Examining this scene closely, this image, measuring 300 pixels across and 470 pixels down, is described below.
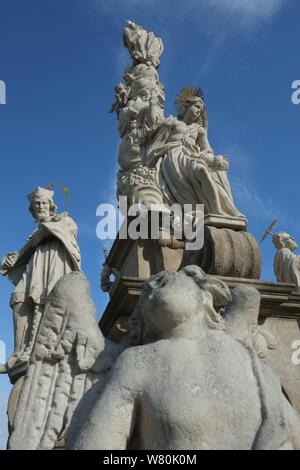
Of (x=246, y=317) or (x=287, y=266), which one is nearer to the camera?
(x=246, y=317)

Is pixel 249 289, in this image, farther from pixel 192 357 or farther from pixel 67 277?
pixel 67 277

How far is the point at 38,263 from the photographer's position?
6.54 metres

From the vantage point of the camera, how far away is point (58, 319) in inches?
118

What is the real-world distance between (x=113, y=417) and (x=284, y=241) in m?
7.96

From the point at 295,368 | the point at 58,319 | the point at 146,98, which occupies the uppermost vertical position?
the point at 146,98

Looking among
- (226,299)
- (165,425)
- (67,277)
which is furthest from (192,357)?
(67,277)

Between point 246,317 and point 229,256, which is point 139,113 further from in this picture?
point 246,317

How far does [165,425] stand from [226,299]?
91cm

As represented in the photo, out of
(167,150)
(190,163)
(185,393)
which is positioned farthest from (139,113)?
(185,393)

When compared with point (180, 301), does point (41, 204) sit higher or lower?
higher

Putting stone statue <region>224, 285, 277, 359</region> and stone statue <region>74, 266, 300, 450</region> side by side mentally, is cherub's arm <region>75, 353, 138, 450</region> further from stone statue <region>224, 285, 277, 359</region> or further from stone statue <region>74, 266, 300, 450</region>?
stone statue <region>224, 285, 277, 359</region>

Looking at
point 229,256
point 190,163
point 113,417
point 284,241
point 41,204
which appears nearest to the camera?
point 113,417

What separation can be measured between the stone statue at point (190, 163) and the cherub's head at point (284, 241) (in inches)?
106
